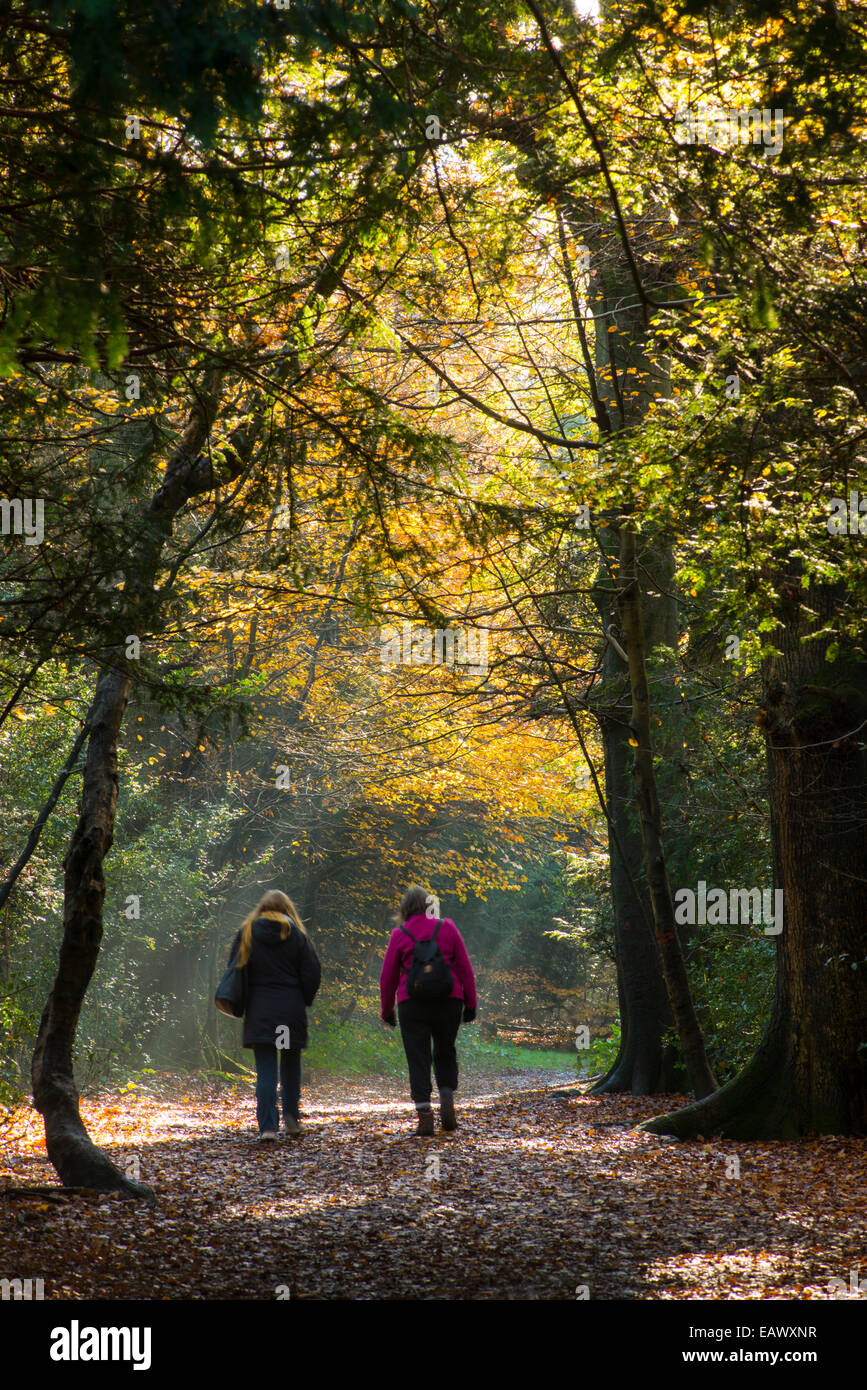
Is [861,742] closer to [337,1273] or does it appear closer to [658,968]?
[658,968]

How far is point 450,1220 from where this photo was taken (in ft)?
18.2

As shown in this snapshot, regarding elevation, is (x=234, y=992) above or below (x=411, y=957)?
below

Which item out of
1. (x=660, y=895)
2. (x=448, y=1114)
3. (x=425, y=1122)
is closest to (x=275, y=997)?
(x=425, y=1122)

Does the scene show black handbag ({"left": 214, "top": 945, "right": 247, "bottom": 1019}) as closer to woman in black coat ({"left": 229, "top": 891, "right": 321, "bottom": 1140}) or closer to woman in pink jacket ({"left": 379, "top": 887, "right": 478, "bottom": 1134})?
woman in black coat ({"left": 229, "top": 891, "right": 321, "bottom": 1140})

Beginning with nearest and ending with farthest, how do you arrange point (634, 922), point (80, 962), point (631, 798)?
point (80, 962)
point (631, 798)
point (634, 922)

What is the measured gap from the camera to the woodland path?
4355 mm

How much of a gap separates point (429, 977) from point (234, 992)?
1607mm

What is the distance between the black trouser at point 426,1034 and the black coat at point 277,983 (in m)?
0.83

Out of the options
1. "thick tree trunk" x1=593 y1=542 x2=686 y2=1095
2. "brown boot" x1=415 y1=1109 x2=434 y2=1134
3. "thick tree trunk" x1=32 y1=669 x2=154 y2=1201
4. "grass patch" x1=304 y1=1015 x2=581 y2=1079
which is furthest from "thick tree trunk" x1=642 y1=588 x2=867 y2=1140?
"grass patch" x1=304 y1=1015 x2=581 y2=1079

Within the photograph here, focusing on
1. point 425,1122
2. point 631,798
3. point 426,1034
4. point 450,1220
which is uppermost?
point 631,798

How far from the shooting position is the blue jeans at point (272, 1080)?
8.55 meters

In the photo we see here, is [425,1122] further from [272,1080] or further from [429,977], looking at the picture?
[272,1080]

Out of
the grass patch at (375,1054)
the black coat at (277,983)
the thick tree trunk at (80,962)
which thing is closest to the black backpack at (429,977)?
the black coat at (277,983)

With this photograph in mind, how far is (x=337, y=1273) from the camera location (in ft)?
14.8
